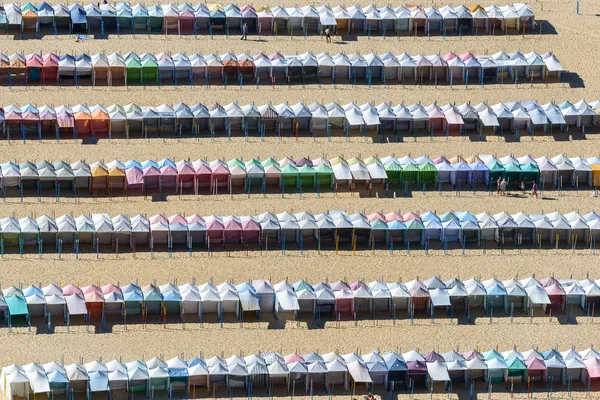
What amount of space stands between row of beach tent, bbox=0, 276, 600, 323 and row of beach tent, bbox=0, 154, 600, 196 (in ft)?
32.6

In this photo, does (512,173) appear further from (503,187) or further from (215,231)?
(215,231)

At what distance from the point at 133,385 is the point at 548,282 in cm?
2253

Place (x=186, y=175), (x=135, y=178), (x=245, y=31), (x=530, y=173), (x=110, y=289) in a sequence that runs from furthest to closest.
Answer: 1. (x=245, y=31)
2. (x=530, y=173)
3. (x=186, y=175)
4. (x=135, y=178)
5. (x=110, y=289)

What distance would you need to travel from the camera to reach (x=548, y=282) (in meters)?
99.1

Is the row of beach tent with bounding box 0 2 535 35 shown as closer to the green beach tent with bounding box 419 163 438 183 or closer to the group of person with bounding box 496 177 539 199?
the green beach tent with bounding box 419 163 438 183

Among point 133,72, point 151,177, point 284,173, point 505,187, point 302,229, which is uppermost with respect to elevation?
point 133,72

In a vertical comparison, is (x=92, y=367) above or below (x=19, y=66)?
below

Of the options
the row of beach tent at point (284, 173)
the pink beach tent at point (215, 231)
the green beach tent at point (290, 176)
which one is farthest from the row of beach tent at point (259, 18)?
the pink beach tent at point (215, 231)

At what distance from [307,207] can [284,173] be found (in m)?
2.56

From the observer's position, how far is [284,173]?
107625 mm

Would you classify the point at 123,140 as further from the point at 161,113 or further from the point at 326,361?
the point at 326,361

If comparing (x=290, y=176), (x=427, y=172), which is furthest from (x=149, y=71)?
(x=427, y=172)

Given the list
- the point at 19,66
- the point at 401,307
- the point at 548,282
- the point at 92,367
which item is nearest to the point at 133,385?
the point at 92,367

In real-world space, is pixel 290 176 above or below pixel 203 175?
below
